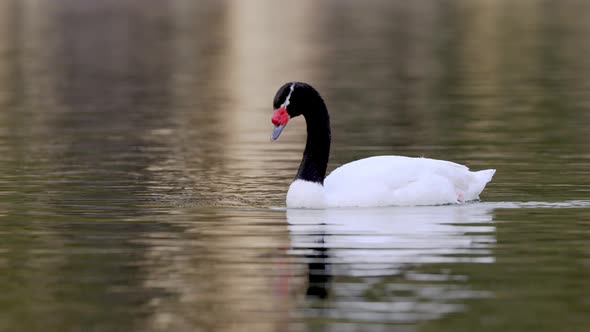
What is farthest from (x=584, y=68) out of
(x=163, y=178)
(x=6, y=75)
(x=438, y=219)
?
(x=438, y=219)

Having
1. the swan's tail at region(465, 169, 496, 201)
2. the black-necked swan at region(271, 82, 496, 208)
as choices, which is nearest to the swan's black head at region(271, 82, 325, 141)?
the black-necked swan at region(271, 82, 496, 208)

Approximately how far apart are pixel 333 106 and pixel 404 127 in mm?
5188

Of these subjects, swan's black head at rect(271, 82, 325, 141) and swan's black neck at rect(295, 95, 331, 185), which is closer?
swan's black head at rect(271, 82, 325, 141)

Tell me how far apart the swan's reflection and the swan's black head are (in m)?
1.05

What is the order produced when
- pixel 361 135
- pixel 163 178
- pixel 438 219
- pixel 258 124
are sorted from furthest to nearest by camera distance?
pixel 258 124, pixel 361 135, pixel 163 178, pixel 438 219

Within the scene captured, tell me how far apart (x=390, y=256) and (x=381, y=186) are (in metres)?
2.94

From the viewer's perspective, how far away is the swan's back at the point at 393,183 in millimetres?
16734

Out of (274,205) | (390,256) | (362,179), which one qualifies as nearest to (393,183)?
(362,179)

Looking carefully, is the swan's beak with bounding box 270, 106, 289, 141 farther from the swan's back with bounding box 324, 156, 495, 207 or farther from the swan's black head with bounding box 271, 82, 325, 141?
the swan's back with bounding box 324, 156, 495, 207

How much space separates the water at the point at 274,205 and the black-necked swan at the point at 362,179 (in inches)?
7.4

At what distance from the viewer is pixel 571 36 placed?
57250mm

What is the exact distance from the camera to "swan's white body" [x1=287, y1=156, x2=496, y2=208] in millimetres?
16734

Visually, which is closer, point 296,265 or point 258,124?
Answer: point 296,265

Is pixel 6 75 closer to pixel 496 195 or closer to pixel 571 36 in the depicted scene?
pixel 571 36
